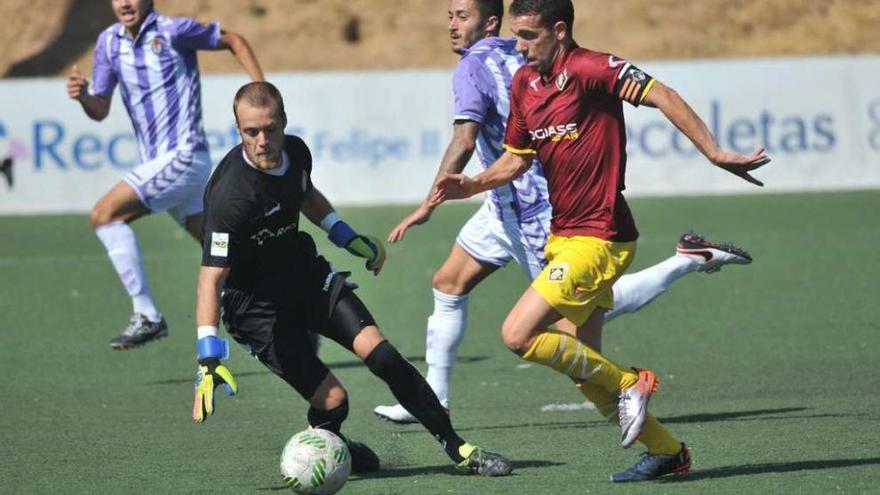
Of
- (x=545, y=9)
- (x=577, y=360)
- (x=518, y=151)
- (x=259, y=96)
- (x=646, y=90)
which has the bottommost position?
(x=577, y=360)

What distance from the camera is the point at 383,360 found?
6.77 m

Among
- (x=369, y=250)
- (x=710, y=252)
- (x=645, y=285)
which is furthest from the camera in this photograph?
(x=645, y=285)

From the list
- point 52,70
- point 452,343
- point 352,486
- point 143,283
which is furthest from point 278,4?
point 352,486

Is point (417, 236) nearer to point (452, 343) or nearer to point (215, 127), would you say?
point (215, 127)

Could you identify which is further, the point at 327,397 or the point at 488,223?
the point at 488,223

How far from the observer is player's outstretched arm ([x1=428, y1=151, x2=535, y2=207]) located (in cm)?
679

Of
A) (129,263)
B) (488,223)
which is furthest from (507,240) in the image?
(129,263)

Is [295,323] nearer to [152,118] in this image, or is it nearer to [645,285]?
[645,285]

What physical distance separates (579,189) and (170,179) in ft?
14.6

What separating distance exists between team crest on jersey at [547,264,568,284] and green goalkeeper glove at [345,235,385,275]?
83 centimetres

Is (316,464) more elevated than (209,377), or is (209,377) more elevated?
(209,377)

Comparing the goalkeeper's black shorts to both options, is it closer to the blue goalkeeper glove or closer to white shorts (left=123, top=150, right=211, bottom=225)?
the blue goalkeeper glove

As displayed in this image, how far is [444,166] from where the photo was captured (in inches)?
299

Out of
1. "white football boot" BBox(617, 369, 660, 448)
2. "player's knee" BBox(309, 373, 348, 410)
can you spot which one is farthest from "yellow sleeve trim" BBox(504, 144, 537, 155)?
"player's knee" BBox(309, 373, 348, 410)
